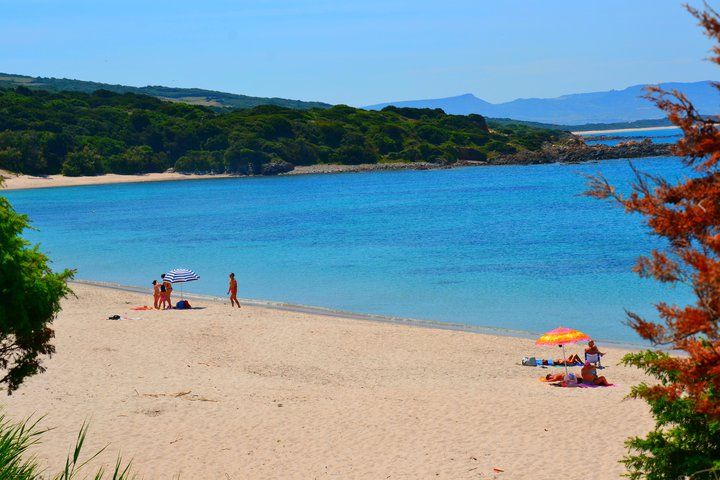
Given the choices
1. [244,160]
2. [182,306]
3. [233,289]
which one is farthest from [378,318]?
[244,160]

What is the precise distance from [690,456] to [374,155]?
354 feet

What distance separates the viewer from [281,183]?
325 ft

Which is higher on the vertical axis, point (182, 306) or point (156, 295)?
point (156, 295)

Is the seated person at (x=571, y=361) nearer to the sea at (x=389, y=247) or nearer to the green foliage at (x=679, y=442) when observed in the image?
the sea at (x=389, y=247)

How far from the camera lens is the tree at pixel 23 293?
29.8 ft

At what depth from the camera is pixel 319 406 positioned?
14.0 meters

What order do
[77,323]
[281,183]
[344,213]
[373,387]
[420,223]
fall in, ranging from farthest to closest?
1. [281,183]
2. [344,213]
3. [420,223]
4. [77,323]
5. [373,387]

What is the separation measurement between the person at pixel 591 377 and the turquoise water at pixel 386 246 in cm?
608

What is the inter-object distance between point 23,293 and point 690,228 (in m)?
6.82

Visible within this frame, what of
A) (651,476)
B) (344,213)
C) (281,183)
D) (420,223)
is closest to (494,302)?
(651,476)

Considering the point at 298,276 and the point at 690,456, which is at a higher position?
the point at 690,456

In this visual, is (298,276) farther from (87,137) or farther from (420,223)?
(87,137)

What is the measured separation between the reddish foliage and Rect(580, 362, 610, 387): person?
10.5 meters

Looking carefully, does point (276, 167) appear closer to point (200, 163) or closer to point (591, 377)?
point (200, 163)
